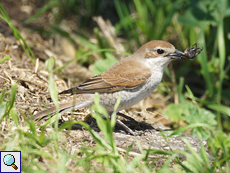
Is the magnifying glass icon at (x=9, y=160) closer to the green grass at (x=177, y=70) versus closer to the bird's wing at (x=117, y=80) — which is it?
the green grass at (x=177, y=70)

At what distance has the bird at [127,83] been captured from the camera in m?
4.19

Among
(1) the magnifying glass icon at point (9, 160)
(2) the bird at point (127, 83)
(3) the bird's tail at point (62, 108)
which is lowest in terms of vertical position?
(1) the magnifying glass icon at point (9, 160)

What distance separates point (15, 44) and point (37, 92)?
1.75m

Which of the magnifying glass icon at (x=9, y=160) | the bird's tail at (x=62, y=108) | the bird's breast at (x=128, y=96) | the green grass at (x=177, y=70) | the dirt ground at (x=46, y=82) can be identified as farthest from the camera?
the bird's breast at (x=128, y=96)

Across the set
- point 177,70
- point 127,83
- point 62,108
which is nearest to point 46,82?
point 62,108

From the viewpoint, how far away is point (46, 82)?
4953 mm

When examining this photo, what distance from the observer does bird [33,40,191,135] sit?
4191 mm

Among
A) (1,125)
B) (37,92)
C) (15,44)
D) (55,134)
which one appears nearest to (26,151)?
(55,134)

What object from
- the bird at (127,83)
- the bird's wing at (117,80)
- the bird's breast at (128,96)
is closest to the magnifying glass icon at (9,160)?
the bird at (127,83)

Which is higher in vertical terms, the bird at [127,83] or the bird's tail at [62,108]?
the bird at [127,83]

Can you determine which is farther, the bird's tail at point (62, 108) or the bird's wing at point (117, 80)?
the bird's wing at point (117, 80)

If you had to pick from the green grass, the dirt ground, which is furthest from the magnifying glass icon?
the dirt ground

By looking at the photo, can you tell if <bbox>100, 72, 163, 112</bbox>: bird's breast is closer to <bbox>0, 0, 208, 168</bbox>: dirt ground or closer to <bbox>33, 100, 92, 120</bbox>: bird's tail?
<bbox>33, 100, 92, 120</bbox>: bird's tail

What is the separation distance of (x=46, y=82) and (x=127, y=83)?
56.7 inches
